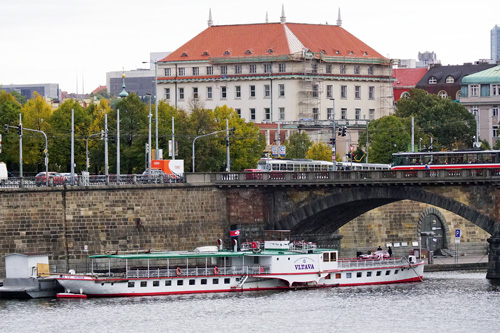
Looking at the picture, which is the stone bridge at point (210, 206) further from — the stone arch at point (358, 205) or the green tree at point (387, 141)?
the green tree at point (387, 141)

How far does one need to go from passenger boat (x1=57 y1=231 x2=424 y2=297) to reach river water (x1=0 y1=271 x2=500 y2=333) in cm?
164

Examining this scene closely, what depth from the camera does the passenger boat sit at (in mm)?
109188

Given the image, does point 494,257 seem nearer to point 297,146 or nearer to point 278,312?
point 278,312

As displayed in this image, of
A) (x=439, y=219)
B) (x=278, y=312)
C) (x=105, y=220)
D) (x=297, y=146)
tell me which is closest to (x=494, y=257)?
(x=278, y=312)

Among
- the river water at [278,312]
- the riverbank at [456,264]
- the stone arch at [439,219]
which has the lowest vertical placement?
the river water at [278,312]

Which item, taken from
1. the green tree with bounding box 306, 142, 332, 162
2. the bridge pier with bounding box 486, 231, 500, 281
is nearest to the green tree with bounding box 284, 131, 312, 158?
the green tree with bounding box 306, 142, 332, 162

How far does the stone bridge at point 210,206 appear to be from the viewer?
377 feet

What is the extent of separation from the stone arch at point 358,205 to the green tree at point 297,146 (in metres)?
54.7

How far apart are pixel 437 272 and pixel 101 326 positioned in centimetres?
4675

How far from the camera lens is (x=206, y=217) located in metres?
Answer: 122

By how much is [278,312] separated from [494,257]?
25.2 m

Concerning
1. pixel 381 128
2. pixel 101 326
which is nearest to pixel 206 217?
pixel 101 326

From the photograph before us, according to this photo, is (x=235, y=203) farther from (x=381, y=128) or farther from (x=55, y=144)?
(x=381, y=128)

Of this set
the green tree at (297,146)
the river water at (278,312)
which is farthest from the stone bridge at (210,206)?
the green tree at (297,146)
